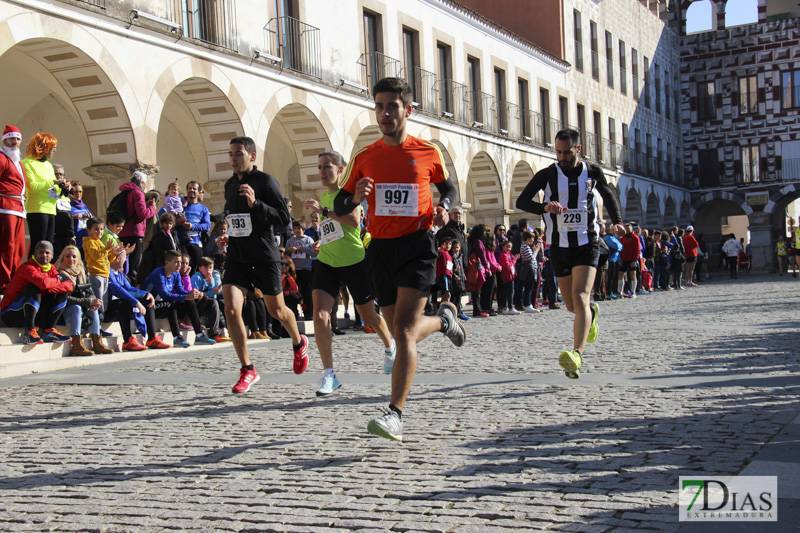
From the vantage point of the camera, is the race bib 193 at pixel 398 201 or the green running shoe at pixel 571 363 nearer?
the race bib 193 at pixel 398 201

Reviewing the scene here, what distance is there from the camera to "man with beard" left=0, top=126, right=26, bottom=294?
10.5 meters

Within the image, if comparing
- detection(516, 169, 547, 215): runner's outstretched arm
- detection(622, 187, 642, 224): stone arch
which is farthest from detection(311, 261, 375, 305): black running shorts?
detection(622, 187, 642, 224): stone arch

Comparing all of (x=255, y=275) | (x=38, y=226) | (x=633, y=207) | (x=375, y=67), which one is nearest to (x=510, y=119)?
(x=375, y=67)

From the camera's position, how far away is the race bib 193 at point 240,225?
744cm

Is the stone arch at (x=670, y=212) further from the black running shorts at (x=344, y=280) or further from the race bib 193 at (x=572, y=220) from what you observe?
the black running shorts at (x=344, y=280)

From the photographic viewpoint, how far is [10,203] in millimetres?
10633

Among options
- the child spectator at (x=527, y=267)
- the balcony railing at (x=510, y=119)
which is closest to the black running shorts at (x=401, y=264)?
the child spectator at (x=527, y=267)

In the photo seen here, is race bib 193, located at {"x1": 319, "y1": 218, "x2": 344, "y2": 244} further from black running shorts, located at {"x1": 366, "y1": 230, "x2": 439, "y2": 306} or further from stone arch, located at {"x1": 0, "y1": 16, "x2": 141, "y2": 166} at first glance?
stone arch, located at {"x1": 0, "y1": 16, "x2": 141, "y2": 166}

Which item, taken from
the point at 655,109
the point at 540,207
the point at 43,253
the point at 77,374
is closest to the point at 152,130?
the point at 43,253

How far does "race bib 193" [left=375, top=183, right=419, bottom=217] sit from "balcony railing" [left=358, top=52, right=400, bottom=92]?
1865cm

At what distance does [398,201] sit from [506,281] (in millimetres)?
13614

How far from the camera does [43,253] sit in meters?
10.4

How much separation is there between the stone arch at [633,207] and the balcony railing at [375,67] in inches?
988

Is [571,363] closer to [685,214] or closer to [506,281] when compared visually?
[506,281]
